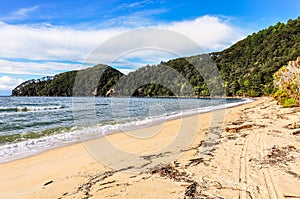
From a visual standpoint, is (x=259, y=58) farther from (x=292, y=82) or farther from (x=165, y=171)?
(x=165, y=171)

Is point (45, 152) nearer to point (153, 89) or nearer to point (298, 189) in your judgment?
point (298, 189)

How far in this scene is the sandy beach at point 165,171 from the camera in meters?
4.04

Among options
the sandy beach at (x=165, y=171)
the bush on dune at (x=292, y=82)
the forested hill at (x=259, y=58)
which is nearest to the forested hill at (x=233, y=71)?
the forested hill at (x=259, y=58)

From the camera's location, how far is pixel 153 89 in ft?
394

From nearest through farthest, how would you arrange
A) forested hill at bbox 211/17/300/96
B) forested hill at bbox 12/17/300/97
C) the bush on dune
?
the bush on dune → forested hill at bbox 12/17/300/97 → forested hill at bbox 211/17/300/96

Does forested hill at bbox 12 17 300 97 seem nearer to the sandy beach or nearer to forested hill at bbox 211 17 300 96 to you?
forested hill at bbox 211 17 300 96

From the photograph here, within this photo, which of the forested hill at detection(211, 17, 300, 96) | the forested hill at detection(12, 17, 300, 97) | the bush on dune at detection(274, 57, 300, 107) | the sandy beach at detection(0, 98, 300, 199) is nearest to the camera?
the sandy beach at detection(0, 98, 300, 199)

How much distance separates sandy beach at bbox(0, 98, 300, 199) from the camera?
4039 millimetres

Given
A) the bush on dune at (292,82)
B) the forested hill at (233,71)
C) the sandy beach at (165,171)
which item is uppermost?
the forested hill at (233,71)

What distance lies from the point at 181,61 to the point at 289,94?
59.6 m

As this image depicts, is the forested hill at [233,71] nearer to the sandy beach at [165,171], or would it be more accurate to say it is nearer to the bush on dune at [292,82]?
the bush on dune at [292,82]

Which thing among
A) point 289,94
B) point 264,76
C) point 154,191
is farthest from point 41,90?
point 154,191

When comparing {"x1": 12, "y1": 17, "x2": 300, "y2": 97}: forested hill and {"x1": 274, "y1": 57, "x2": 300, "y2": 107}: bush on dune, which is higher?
A: {"x1": 12, "y1": 17, "x2": 300, "y2": 97}: forested hill

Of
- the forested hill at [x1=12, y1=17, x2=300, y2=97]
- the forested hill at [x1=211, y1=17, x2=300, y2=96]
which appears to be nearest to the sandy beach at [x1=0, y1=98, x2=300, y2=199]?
the forested hill at [x1=12, y1=17, x2=300, y2=97]
